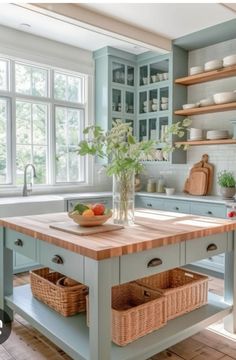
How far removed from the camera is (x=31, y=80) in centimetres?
448

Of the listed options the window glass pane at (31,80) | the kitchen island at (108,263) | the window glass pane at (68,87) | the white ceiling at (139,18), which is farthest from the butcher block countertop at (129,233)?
the window glass pane at (68,87)

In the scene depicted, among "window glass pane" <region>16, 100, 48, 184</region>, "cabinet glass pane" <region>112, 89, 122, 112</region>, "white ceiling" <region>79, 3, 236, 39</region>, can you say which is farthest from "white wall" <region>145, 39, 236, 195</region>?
"window glass pane" <region>16, 100, 48, 184</region>

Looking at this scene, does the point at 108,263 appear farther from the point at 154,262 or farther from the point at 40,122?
the point at 40,122

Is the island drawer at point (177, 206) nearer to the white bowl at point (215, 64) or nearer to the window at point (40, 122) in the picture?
the window at point (40, 122)

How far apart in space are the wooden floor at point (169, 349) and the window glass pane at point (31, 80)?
3012 mm

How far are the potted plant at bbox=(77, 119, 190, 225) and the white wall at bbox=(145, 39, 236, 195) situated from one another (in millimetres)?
2276

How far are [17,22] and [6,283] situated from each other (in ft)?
9.85

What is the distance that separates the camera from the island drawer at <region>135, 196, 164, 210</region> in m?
4.35

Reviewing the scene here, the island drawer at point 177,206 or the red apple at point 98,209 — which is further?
the island drawer at point 177,206

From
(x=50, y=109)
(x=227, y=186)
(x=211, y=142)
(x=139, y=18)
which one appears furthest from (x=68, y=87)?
(x=227, y=186)

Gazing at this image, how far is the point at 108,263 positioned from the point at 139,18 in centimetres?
309

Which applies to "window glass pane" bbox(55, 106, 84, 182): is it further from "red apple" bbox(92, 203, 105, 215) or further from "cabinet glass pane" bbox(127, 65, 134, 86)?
"red apple" bbox(92, 203, 105, 215)

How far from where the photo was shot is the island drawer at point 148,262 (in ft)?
5.66

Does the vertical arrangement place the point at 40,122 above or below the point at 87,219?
above
